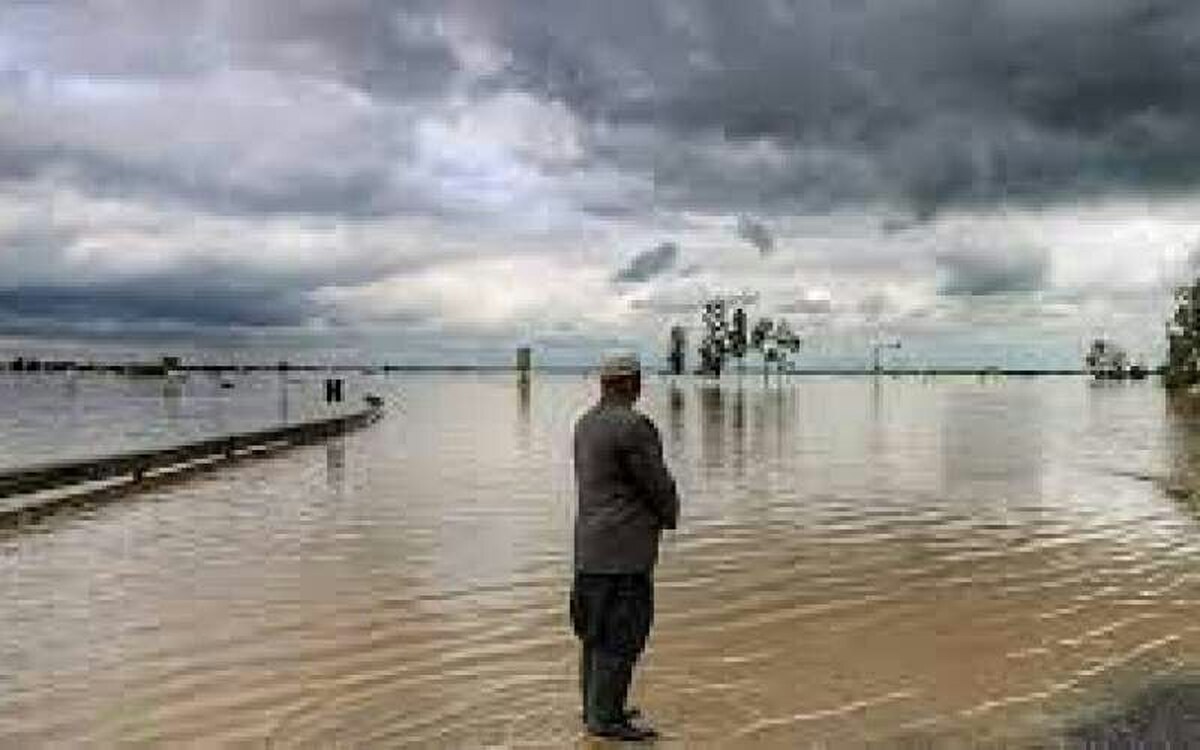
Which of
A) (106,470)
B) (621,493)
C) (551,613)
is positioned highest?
(621,493)

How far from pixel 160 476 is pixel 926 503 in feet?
51.1

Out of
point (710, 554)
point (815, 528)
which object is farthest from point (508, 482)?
point (710, 554)

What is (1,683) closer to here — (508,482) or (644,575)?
(644,575)

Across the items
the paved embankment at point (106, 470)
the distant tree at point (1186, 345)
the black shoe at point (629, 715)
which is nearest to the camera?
the black shoe at point (629, 715)

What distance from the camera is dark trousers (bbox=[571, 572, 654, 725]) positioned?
9266mm

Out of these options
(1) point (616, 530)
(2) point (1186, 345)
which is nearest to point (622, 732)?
(1) point (616, 530)

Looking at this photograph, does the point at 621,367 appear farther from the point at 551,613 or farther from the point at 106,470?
the point at 106,470

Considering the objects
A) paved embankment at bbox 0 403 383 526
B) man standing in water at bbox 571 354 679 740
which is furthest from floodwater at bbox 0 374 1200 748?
paved embankment at bbox 0 403 383 526

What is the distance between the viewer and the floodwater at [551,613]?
33.2 ft

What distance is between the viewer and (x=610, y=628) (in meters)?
9.30

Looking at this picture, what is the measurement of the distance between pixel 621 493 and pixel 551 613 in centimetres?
524

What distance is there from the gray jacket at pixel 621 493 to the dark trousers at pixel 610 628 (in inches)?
4.5

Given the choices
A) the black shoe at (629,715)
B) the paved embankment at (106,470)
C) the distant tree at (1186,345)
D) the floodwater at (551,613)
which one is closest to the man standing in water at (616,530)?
the black shoe at (629,715)

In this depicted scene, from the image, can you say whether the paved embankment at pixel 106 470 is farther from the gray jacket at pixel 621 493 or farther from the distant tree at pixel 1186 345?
the distant tree at pixel 1186 345
